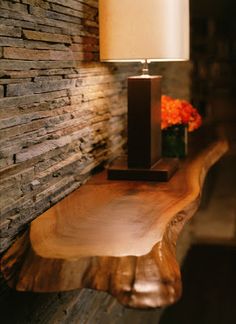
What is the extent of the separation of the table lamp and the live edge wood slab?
0.83ft

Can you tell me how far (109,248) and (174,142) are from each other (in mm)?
1193

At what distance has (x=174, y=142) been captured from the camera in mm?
2365

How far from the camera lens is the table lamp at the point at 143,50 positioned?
1.83 m

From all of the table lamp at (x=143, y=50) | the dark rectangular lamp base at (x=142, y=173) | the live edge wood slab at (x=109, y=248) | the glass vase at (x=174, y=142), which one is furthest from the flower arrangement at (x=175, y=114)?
the live edge wood slab at (x=109, y=248)

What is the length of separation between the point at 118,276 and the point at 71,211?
45cm

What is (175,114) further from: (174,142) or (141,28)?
(141,28)

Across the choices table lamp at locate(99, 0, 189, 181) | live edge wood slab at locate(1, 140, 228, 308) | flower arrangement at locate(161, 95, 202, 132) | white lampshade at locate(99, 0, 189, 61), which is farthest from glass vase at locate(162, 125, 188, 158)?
live edge wood slab at locate(1, 140, 228, 308)

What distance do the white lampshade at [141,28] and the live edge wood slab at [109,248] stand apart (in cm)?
53

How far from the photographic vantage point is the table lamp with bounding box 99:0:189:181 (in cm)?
183

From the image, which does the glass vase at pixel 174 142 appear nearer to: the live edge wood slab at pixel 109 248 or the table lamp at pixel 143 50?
the table lamp at pixel 143 50

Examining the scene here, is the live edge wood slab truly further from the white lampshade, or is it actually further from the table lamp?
the white lampshade

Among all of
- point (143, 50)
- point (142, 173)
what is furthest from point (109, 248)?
point (143, 50)

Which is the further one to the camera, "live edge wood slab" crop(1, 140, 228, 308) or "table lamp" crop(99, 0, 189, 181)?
"table lamp" crop(99, 0, 189, 181)

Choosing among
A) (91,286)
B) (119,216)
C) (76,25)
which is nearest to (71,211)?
(119,216)
